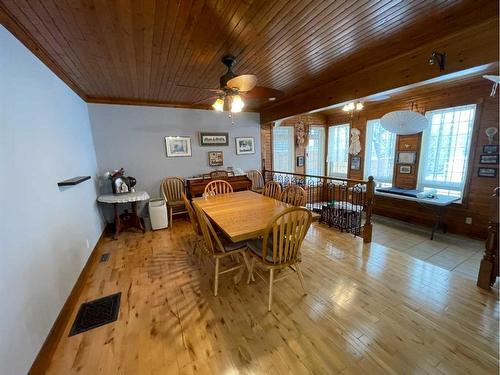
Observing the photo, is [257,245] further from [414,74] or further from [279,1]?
[414,74]

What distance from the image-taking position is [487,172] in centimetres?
345

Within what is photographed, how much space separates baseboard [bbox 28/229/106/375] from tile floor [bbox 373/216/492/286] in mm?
4136

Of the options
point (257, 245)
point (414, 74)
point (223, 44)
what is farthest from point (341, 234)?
point (223, 44)

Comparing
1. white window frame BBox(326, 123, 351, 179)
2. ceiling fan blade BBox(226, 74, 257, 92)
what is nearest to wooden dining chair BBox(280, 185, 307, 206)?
ceiling fan blade BBox(226, 74, 257, 92)

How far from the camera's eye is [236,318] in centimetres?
176

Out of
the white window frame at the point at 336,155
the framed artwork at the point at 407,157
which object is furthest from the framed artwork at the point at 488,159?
the white window frame at the point at 336,155

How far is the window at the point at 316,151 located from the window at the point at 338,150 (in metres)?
0.21

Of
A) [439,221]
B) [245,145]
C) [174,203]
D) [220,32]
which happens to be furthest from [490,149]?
[174,203]

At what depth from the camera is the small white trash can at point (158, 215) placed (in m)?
3.80

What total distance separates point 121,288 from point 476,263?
4.55 metres

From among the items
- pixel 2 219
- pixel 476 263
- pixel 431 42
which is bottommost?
pixel 476 263

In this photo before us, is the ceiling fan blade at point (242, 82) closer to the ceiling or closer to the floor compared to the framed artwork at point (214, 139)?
closer to the ceiling

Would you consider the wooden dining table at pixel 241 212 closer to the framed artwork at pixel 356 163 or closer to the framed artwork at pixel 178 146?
the framed artwork at pixel 178 146

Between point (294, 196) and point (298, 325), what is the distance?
4.56 ft
